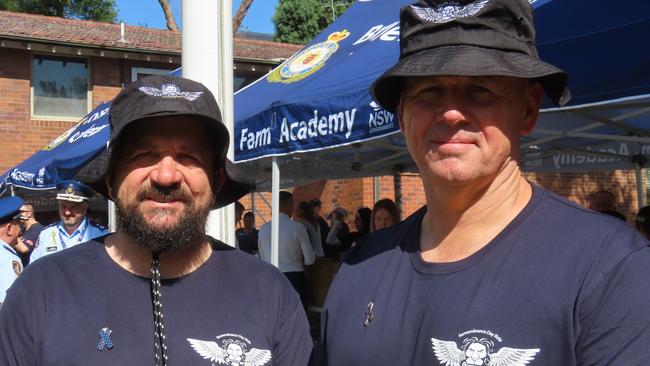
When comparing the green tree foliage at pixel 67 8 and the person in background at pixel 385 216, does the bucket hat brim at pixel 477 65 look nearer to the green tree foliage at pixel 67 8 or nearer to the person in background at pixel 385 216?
the person in background at pixel 385 216

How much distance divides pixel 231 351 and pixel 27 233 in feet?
29.3

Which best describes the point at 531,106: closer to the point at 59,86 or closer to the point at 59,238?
the point at 59,238

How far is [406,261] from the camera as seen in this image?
169cm

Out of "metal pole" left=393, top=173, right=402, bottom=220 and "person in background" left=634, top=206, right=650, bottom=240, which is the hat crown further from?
"metal pole" left=393, top=173, right=402, bottom=220

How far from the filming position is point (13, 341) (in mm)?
1766

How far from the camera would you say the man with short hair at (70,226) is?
6570mm

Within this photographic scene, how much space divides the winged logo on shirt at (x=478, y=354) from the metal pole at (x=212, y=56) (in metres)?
2.28

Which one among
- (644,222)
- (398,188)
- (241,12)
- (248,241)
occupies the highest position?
(241,12)

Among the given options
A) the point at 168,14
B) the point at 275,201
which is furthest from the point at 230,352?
the point at 168,14

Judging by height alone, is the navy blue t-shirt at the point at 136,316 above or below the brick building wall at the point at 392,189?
below

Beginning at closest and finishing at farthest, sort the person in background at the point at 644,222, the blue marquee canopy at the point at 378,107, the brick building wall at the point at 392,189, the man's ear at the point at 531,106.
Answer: the man's ear at the point at 531,106, the blue marquee canopy at the point at 378,107, the person in background at the point at 644,222, the brick building wall at the point at 392,189

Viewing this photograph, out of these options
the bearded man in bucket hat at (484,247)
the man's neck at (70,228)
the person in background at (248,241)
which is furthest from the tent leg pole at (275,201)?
the person in background at (248,241)

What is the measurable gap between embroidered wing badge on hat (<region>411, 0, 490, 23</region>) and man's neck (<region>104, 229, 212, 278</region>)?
95 cm

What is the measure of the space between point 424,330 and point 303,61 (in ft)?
16.5
